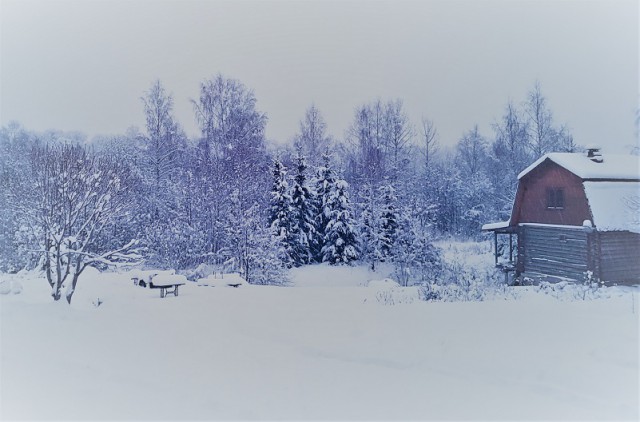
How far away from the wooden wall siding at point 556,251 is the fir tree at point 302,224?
3.35 metres

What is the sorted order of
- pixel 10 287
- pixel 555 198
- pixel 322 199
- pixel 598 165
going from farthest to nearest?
pixel 322 199 → pixel 555 198 → pixel 598 165 → pixel 10 287

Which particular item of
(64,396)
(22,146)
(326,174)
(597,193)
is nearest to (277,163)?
A: (326,174)

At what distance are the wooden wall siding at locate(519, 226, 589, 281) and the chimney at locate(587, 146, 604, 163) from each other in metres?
0.96

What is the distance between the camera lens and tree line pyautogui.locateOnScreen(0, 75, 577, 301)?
505 centimetres

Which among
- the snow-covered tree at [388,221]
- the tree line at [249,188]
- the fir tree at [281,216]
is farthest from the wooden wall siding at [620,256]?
the fir tree at [281,216]

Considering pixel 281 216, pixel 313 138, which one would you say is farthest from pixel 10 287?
pixel 313 138

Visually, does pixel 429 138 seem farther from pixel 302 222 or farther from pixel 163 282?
pixel 163 282

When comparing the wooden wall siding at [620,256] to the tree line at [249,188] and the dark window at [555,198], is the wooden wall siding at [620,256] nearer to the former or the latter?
the dark window at [555,198]

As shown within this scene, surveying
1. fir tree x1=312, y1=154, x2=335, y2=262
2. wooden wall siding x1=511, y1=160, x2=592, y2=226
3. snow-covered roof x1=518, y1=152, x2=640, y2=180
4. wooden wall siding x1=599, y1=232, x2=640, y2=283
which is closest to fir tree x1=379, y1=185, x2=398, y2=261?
fir tree x1=312, y1=154, x2=335, y2=262

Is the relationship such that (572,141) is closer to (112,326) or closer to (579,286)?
(579,286)

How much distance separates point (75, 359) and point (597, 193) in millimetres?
6213

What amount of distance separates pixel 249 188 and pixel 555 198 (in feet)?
15.2

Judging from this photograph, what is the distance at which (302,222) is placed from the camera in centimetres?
673

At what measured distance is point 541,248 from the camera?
19.6ft
